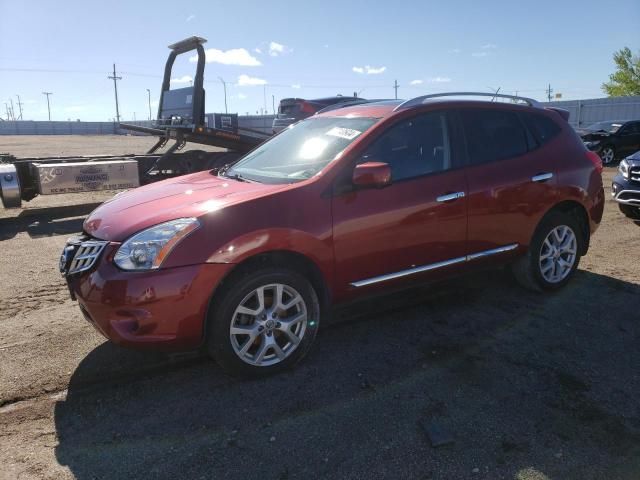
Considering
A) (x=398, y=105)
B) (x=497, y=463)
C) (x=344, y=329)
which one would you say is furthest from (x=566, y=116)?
(x=497, y=463)

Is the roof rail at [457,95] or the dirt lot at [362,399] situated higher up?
the roof rail at [457,95]

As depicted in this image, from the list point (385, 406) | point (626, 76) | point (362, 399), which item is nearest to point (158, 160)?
point (362, 399)

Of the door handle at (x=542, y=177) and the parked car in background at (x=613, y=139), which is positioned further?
the parked car in background at (x=613, y=139)

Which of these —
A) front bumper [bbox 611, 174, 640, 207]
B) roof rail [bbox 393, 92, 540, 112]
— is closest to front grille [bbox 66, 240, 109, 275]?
roof rail [bbox 393, 92, 540, 112]

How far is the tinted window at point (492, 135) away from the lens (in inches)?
169

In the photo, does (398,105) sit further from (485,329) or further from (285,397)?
(285,397)

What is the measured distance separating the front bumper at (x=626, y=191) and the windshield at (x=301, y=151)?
5493 mm

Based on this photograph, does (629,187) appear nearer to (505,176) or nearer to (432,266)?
(505,176)

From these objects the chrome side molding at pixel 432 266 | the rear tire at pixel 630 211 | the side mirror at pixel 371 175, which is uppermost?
the side mirror at pixel 371 175

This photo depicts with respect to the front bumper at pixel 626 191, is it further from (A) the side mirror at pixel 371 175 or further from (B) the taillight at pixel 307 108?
(B) the taillight at pixel 307 108

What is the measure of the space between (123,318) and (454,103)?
3.07 m

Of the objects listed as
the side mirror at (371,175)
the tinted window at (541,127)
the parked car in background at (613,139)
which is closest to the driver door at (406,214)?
the side mirror at (371,175)

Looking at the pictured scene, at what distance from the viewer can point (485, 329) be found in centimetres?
409

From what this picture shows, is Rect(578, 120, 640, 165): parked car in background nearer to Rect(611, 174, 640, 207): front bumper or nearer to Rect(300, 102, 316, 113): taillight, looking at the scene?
Rect(300, 102, 316, 113): taillight
